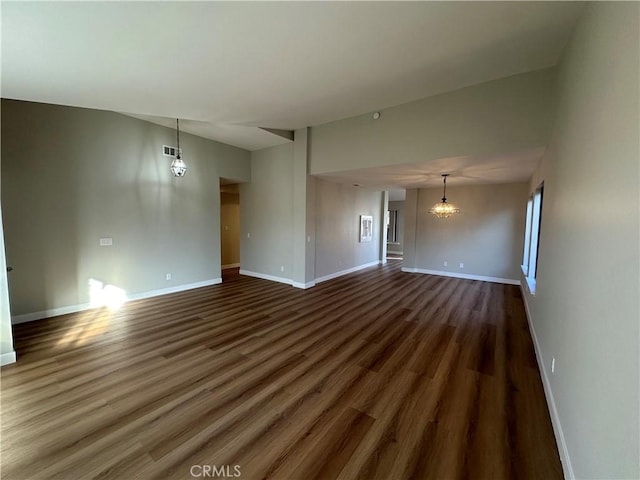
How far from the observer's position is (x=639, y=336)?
0.90m

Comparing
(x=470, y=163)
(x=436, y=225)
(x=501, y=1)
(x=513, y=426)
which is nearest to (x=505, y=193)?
(x=436, y=225)

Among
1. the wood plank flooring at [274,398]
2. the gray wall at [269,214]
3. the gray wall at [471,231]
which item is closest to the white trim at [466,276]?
the gray wall at [471,231]

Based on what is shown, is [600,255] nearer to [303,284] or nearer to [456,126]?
[456,126]

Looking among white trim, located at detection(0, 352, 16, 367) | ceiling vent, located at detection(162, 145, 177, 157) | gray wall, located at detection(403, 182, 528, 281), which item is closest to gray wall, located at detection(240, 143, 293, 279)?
ceiling vent, located at detection(162, 145, 177, 157)

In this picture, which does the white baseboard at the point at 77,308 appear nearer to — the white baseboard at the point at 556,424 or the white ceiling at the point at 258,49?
the white ceiling at the point at 258,49

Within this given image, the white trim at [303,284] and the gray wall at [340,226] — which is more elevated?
the gray wall at [340,226]

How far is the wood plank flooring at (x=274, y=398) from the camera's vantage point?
1636 mm

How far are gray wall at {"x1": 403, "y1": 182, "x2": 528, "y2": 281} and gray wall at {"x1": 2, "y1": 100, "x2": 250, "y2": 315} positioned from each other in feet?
19.3

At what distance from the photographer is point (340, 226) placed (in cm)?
720

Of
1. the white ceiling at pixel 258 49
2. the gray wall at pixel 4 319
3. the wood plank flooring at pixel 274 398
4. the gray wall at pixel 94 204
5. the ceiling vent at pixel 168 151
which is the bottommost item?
the wood plank flooring at pixel 274 398

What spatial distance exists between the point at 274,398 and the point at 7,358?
2.93 m

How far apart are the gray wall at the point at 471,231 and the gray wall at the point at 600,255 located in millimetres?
4904

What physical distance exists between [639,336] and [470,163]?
13.0ft

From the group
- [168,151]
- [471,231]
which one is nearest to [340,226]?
[471,231]
